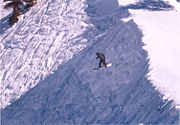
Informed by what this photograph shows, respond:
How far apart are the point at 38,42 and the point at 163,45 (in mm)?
7738

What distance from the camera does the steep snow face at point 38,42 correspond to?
31438 millimetres

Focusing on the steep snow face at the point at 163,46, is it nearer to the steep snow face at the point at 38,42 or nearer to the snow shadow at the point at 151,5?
the snow shadow at the point at 151,5

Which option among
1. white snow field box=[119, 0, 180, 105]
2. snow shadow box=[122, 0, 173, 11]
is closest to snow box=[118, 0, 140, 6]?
snow shadow box=[122, 0, 173, 11]

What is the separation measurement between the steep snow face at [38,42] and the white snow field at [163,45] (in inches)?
143

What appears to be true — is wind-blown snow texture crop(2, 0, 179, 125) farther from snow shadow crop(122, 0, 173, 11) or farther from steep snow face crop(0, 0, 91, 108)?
snow shadow crop(122, 0, 173, 11)

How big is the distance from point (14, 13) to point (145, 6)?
27.2 feet

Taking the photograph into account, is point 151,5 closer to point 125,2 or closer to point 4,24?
point 125,2

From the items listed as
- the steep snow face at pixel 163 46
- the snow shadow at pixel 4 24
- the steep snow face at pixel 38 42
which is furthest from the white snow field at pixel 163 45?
the snow shadow at pixel 4 24

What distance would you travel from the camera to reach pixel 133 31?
1207 inches

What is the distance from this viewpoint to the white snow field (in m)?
27.1

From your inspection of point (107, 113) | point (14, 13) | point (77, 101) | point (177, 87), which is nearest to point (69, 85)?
point (77, 101)

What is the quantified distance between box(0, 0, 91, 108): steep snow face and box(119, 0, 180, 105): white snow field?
362cm

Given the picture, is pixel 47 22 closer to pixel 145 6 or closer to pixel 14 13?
pixel 14 13

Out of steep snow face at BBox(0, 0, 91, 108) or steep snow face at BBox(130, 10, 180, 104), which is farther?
steep snow face at BBox(0, 0, 91, 108)
